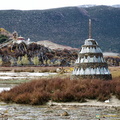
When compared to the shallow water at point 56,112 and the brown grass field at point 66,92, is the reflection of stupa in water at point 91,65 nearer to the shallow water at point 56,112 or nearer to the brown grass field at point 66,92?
the brown grass field at point 66,92

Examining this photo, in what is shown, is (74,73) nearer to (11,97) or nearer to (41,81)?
(41,81)

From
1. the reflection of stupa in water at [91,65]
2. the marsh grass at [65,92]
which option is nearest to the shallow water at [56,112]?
the marsh grass at [65,92]

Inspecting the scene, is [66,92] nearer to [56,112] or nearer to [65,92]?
[65,92]

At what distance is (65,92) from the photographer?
24406 mm

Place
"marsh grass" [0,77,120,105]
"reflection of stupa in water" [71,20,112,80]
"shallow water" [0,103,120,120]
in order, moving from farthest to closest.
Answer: "reflection of stupa in water" [71,20,112,80] < "marsh grass" [0,77,120,105] < "shallow water" [0,103,120,120]

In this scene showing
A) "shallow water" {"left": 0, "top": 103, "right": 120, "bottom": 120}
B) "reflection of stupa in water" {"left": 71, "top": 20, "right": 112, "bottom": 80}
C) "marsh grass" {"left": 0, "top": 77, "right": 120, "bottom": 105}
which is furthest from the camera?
"reflection of stupa in water" {"left": 71, "top": 20, "right": 112, "bottom": 80}

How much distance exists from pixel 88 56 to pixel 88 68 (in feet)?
2.78

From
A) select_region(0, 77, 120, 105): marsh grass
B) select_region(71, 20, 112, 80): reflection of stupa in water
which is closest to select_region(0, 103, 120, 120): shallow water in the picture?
select_region(0, 77, 120, 105): marsh grass

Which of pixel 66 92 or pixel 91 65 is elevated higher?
pixel 91 65

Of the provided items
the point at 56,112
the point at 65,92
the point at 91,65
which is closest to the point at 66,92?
the point at 65,92

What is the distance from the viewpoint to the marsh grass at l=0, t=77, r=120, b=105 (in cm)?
2430

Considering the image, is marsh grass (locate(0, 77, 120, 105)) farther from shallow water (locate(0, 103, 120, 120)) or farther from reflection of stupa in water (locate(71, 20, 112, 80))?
reflection of stupa in water (locate(71, 20, 112, 80))

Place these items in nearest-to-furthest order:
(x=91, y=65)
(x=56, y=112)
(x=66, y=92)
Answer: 1. (x=56, y=112)
2. (x=66, y=92)
3. (x=91, y=65)

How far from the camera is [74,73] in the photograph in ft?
93.4
